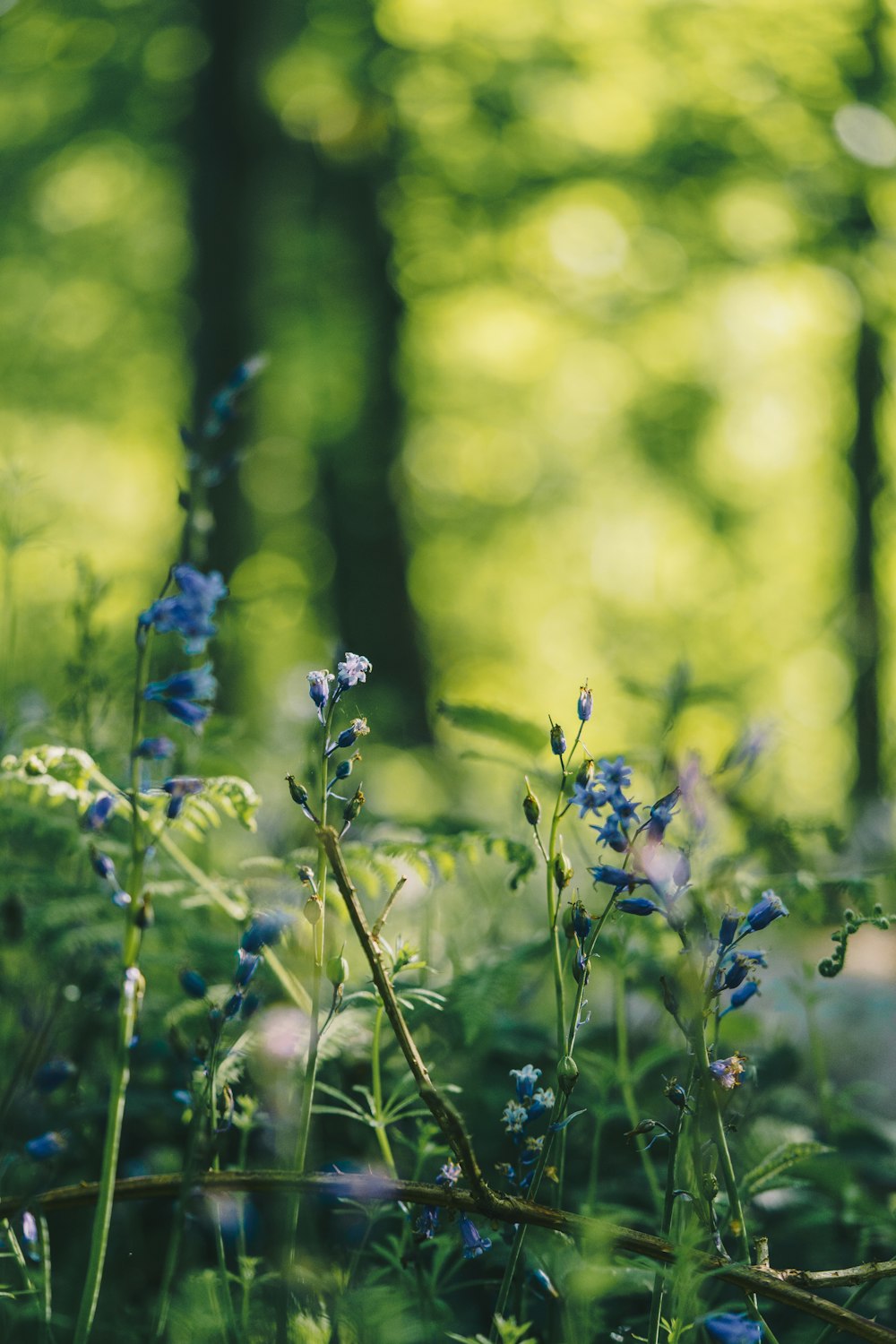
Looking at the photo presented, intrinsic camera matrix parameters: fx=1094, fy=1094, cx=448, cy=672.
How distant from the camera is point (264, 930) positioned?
4.00 feet

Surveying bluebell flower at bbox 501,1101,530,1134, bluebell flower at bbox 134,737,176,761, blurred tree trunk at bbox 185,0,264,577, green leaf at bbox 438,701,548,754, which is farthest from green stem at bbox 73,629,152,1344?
blurred tree trunk at bbox 185,0,264,577

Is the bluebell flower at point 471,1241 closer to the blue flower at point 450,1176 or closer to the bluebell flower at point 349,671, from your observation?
the blue flower at point 450,1176

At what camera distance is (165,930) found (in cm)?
245

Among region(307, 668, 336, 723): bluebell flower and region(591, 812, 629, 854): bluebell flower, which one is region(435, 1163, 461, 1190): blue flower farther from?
region(307, 668, 336, 723): bluebell flower

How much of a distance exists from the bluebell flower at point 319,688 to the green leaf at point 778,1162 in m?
0.83

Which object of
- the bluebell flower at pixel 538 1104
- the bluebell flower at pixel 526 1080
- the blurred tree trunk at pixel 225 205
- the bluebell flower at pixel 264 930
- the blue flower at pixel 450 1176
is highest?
the blurred tree trunk at pixel 225 205

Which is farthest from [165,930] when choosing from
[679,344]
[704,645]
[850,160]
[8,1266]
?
[704,645]

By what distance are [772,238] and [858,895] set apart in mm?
8724

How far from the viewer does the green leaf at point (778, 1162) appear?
146cm

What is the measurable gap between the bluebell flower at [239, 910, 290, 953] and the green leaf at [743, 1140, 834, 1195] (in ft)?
2.37

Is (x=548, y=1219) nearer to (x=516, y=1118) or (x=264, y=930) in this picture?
(x=516, y=1118)

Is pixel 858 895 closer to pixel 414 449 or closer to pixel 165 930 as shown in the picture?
pixel 165 930

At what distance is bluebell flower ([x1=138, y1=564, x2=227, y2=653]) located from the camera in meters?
1.17

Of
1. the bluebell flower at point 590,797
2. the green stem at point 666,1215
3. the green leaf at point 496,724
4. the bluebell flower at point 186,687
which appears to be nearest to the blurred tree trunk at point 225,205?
the green leaf at point 496,724
